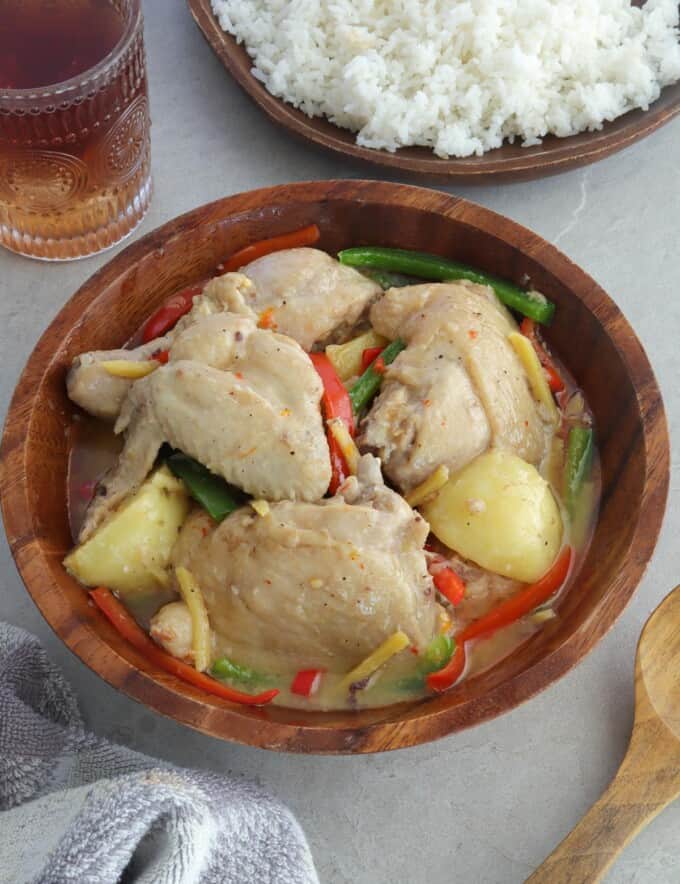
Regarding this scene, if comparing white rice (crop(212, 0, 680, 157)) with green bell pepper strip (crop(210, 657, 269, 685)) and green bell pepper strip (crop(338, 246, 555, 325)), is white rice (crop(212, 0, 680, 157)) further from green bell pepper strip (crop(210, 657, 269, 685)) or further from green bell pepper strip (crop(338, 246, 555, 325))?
green bell pepper strip (crop(210, 657, 269, 685))

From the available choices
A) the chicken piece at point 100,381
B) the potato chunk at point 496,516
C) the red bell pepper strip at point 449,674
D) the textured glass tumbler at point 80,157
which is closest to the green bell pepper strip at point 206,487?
the chicken piece at point 100,381

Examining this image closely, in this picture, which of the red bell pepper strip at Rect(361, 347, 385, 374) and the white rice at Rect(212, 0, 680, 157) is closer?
the red bell pepper strip at Rect(361, 347, 385, 374)

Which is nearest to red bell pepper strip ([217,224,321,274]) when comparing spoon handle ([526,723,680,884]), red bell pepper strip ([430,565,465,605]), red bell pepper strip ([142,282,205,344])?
red bell pepper strip ([142,282,205,344])

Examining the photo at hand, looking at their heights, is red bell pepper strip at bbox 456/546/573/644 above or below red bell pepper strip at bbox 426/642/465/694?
above

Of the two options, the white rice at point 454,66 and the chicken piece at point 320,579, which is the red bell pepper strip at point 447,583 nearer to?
the chicken piece at point 320,579

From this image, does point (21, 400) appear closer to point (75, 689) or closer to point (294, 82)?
point (75, 689)

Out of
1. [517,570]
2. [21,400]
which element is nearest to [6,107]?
[21,400]
